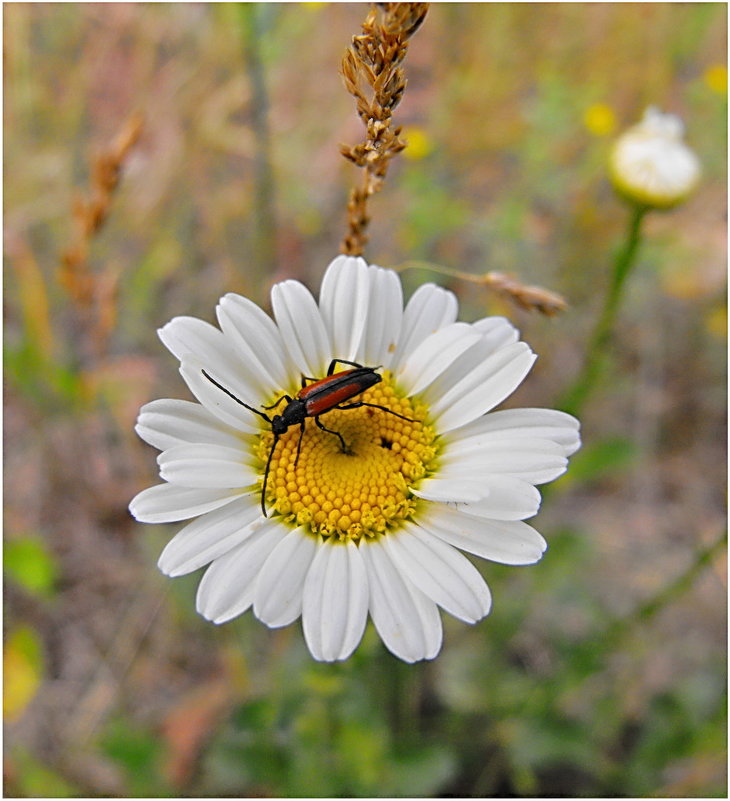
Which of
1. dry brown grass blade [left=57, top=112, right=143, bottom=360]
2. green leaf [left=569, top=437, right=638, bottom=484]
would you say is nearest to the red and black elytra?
dry brown grass blade [left=57, top=112, right=143, bottom=360]

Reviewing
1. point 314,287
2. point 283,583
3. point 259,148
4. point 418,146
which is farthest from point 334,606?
point 314,287

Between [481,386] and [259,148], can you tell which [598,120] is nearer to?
[259,148]

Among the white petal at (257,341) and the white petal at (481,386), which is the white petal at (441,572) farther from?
the white petal at (257,341)

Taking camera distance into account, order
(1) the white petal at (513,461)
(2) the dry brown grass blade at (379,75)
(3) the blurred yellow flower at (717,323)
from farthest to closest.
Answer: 1. (3) the blurred yellow flower at (717,323)
2. (1) the white petal at (513,461)
3. (2) the dry brown grass blade at (379,75)

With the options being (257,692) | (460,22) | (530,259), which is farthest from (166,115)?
(257,692)

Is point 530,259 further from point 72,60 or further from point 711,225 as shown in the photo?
point 72,60

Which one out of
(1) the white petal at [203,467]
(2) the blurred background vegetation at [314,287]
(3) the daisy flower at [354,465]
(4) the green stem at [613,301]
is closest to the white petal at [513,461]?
(3) the daisy flower at [354,465]
